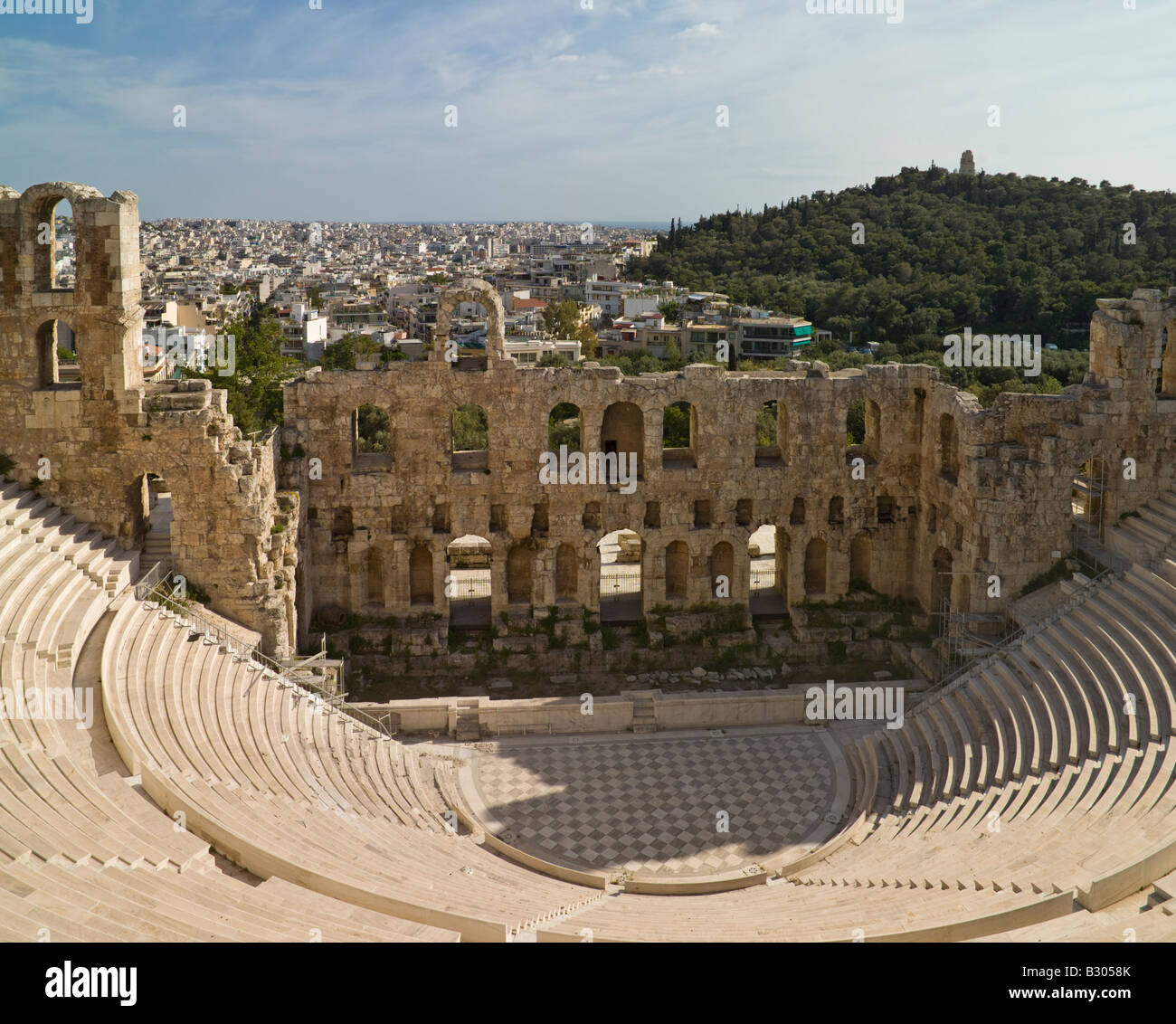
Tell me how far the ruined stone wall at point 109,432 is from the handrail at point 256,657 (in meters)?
0.80

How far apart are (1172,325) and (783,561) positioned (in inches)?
436

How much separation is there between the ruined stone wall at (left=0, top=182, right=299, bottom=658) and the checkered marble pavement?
701 cm

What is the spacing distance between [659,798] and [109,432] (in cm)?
1413

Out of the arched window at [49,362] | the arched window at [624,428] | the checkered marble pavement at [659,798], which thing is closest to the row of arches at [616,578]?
the arched window at [624,428]

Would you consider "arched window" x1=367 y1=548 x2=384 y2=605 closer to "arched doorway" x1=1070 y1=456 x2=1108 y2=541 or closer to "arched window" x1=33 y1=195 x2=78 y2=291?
"arched window" x1=33 y1=195 x2=78 y2=291

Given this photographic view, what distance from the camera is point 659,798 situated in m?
21.8

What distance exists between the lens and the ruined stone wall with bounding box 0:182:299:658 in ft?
77.3

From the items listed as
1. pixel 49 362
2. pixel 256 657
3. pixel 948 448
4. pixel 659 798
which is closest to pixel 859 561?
pixel 948 448

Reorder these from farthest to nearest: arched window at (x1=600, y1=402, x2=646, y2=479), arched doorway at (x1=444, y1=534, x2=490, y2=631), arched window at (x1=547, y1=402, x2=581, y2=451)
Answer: arched window at (x1=547, y1=402, x2=581, y2=451)
arched window at (x1=600, y1=402, x2=646, y2=479)
arched doorway at (x1=444, y1=534, x2=490, y2=631)

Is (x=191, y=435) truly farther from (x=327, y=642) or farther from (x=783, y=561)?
(x=783, y=561)

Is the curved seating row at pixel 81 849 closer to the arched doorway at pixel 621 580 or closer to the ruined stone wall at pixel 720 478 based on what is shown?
the ruined stone wall at pixel 720 478

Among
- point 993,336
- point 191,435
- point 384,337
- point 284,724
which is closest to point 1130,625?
point 284,724

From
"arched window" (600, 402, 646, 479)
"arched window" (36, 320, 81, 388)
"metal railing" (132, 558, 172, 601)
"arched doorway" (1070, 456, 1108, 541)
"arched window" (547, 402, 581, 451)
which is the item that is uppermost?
"arched window" (36, 320, 81, 388)

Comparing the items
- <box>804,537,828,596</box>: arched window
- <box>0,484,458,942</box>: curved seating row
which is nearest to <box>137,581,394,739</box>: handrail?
<box>0,484,458,942</box>: curved seating row
